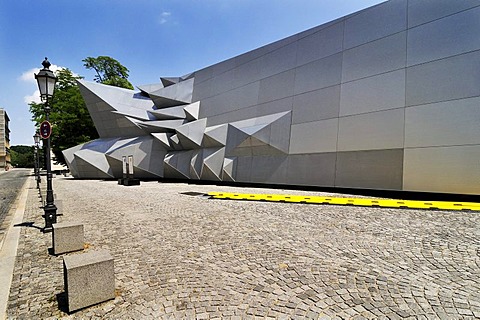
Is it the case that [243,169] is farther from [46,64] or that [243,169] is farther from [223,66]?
[46,64]

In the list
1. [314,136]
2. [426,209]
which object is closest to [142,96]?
[314,136]

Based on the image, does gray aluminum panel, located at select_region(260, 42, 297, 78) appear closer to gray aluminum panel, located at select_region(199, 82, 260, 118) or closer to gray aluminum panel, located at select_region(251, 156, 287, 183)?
gray aluminum panel, located at select_region(199, 82, 260, 118)

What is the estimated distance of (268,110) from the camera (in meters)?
16.9

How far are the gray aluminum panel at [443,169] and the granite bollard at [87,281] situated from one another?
11.9 m

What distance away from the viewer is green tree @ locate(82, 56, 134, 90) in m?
46.8

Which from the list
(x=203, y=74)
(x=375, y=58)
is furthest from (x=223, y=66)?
(x=375, y=58)

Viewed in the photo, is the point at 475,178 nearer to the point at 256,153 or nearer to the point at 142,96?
the point at 256,153

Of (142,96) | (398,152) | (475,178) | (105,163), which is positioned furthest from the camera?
(142,96)

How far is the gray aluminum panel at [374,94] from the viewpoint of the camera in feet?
38.2

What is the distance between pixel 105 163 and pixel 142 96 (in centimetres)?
936

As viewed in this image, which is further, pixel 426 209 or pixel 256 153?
pixel 256 153

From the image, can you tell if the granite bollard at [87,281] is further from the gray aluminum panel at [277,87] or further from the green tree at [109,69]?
the green tree at [109,69]

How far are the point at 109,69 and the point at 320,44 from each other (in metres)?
46.2

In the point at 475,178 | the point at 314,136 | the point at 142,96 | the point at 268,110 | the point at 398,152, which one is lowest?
the point at 475,178
